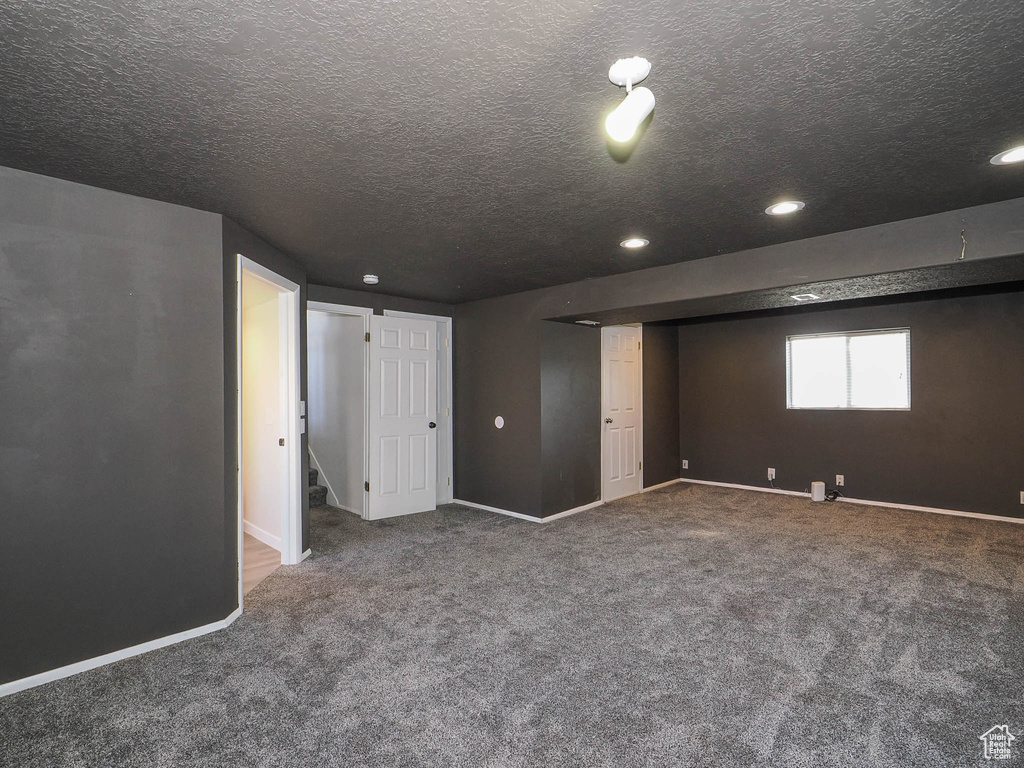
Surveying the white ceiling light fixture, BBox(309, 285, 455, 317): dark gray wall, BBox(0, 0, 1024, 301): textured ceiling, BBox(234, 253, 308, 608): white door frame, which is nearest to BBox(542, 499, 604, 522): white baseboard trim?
BBox(234, 253, 308, 608): white door frame

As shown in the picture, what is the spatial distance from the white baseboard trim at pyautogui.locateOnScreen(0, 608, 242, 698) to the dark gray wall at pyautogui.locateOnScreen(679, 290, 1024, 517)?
240 inches

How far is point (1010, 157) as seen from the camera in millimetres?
2244

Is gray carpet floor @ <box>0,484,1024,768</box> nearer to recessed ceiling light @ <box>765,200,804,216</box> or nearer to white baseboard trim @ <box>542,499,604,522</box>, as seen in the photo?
white baseboard trim @ <box>542,499,604,522</box>

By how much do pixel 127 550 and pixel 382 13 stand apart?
2.78 metres

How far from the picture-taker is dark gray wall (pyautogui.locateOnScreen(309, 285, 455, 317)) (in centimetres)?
505

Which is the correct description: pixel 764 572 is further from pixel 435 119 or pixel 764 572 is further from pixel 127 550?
pixel 127 550

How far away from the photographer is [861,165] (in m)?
2.33

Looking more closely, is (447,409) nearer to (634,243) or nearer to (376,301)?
(376,301)

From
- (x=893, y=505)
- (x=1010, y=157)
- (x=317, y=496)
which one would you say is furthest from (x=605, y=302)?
(x=893, y=505)

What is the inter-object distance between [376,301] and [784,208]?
3958mm

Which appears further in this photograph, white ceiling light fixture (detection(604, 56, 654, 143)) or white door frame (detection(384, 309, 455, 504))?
white door frame (detection(384, 309, 455, 504))

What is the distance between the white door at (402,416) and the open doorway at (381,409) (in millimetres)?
11

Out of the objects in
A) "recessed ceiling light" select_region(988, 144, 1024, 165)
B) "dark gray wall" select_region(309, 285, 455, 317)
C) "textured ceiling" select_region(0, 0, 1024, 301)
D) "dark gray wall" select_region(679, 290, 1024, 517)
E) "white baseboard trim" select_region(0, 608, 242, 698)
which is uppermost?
"textured ceiling" select_region(0, 0, 1024, 301)

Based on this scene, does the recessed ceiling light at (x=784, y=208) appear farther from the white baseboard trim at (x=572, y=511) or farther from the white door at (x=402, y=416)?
the white door at (x=402, y=416)
